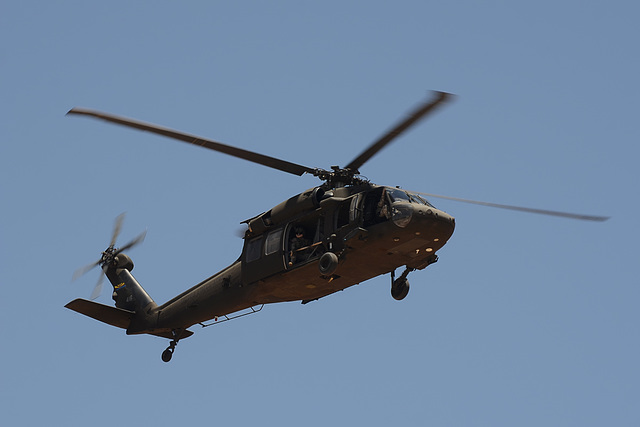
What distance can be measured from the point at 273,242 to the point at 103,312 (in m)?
8.31

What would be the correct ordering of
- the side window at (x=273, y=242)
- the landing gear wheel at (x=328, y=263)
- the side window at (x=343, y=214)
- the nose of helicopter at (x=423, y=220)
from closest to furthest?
the nose of helicopter at (x=423, y=220), the landing gear wheel at (x=328, y=263), the side window at (x=343, y=214), the side window at (x=273, y=242)

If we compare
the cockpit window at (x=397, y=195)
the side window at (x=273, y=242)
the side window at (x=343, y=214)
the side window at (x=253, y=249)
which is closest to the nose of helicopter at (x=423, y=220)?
the cockpit window at (x=397, y=195)

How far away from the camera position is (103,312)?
3419 centimetres

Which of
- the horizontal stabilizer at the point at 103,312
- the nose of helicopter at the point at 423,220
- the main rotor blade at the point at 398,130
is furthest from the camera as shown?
the horizontal stabilizer at the point at 103,312

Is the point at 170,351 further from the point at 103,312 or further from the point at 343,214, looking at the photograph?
the point at 343,214

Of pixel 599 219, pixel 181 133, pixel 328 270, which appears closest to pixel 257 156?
pixel 181 133

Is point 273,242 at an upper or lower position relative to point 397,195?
lower

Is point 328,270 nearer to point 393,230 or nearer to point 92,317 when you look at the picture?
point 393,230

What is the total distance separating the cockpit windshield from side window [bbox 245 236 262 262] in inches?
190

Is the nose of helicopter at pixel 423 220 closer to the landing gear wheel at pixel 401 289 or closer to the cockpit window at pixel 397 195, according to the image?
the cockpit window at pixel 397 195

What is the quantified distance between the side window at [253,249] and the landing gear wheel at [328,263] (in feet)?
10.4

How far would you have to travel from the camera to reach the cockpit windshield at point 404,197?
2711 centimetres

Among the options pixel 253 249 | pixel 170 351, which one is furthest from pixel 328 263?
pixel 170 351

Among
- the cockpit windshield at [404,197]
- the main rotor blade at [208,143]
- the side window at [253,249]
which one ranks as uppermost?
the main rotor blade at [208,143]
